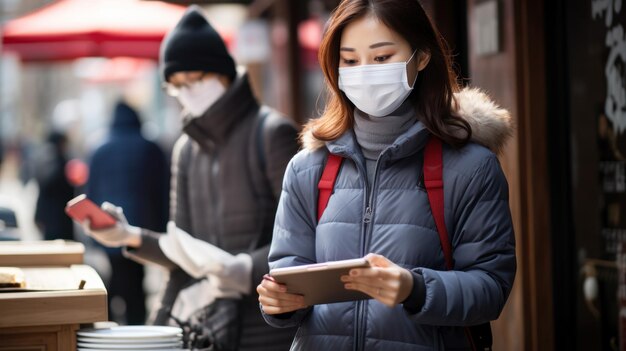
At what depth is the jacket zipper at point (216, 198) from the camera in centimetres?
499

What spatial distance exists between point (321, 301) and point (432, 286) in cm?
32

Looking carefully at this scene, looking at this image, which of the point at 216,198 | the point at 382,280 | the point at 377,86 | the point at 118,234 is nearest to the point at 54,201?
the point at 118,234

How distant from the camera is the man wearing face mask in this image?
15.8ft

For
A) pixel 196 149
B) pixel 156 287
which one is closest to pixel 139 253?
pixel 196 149

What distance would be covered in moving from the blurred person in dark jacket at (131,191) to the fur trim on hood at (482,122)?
5328 millimetres

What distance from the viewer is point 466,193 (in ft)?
10.4

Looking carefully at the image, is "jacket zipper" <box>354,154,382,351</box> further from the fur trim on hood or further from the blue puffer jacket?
the fur trim on hood

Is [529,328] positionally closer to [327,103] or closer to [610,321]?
[610,321]

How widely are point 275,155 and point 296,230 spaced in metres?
1.53

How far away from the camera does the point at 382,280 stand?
288 centimetres

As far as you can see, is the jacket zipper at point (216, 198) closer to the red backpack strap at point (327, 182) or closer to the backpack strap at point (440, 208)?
the red backpack strap at point (327, 182)

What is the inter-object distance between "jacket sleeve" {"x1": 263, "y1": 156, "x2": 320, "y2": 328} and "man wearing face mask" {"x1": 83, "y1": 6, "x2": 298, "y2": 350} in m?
1.27

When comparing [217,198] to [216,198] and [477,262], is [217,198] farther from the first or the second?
[477,262]

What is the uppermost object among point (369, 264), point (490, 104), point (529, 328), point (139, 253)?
point (490, 104)
